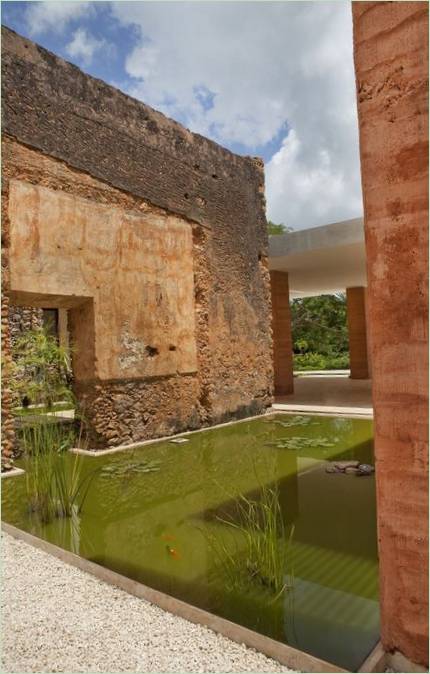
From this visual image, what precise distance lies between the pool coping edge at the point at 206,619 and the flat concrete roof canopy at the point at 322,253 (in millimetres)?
7352

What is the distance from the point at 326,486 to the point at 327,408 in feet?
15.6

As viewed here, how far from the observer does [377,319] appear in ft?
6.31

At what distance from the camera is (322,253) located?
10.1 meters

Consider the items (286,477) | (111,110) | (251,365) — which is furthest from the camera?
(251,365)

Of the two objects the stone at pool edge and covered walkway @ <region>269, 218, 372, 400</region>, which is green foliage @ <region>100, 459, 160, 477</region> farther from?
covered walkway @ <region>269, 218, 372, 400</region>

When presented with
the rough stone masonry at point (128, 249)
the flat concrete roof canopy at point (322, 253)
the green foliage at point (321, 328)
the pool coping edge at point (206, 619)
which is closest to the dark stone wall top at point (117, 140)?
the rough stone masonry at point (128, 249)

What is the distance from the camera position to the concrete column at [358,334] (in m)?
15.4

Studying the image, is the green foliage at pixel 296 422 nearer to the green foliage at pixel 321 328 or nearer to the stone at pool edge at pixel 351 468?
the stone at pool edge at pixel 351 468

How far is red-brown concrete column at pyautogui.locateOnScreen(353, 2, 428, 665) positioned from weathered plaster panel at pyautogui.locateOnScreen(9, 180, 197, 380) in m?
4.66

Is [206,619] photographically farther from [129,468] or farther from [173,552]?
[129,468]

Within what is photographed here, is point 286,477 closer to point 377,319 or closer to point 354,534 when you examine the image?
point 354,534

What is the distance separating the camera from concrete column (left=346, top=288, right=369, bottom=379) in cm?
1537

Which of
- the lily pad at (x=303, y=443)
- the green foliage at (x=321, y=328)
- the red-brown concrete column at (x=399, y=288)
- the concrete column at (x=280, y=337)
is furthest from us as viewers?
the green foliage at (x=321, y=328)

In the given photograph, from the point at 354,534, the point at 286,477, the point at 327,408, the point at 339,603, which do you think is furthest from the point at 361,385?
the point at 339,603
